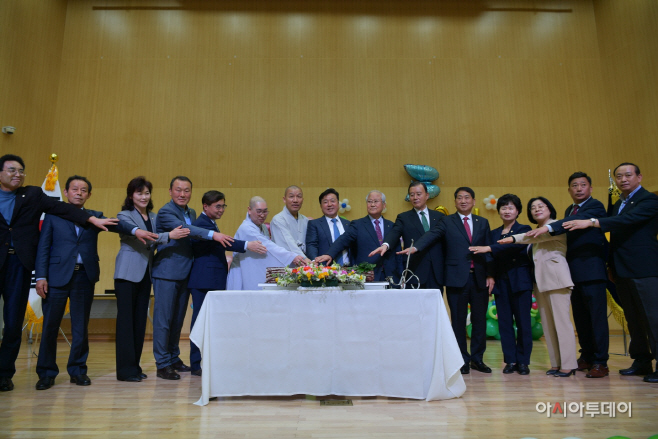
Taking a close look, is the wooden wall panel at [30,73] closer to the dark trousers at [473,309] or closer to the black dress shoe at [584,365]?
the dark trousers at [473,309]

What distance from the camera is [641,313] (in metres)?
3.81

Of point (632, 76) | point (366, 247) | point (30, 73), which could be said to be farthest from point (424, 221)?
point (30, 73)

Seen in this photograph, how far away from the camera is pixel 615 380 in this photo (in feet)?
12.4

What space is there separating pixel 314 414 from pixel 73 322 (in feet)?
7.67

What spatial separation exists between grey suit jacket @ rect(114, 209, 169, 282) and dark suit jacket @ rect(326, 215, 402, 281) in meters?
1.56

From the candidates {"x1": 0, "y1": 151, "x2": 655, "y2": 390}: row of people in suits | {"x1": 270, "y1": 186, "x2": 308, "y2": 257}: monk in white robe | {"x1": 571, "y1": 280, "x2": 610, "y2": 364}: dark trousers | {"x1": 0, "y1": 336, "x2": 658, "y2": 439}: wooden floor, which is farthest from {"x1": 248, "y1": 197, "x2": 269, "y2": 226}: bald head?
{"x1": 571, "y1": 280, "x2": 610, "y2": 364}: dark trousers

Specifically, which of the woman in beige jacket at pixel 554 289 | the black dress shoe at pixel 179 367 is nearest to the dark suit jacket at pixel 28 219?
the black dress shoe at pixel 179 367

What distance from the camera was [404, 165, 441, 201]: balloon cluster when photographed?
8.01m

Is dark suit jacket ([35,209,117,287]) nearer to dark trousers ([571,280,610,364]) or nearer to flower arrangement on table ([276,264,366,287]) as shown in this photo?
flower arrangement on table ([276,264,366,287])

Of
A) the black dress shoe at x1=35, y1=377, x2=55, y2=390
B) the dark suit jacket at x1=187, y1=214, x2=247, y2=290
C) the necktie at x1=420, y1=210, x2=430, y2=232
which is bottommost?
the black dress shoe at x1=35, y1=377, x2=55, y2=390

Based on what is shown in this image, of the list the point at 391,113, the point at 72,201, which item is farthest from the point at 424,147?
the point at 72,201

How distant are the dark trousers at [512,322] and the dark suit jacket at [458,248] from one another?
24 cm

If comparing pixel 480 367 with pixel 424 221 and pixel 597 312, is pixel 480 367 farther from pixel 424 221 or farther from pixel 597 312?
pixel 424 221

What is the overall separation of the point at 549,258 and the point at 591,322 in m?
0.74
